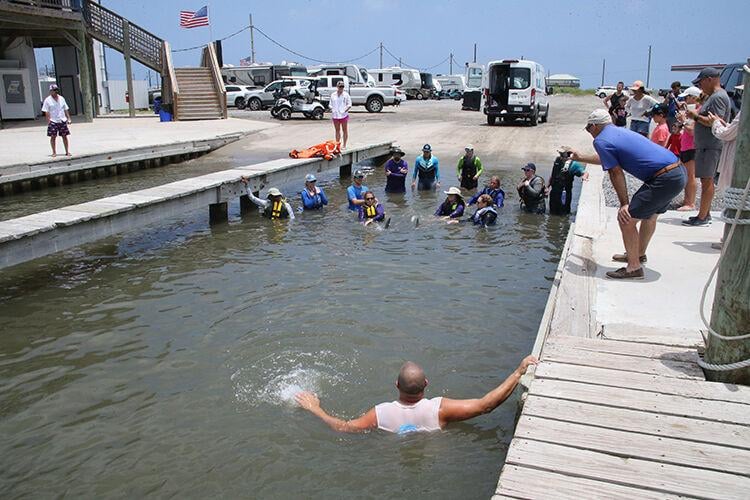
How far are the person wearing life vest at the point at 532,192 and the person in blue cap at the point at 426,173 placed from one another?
9.30 feet

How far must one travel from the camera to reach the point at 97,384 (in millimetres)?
5730

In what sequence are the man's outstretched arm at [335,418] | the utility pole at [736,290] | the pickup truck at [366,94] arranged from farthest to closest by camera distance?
1. the pickup truck at [366,94]
2. the man's outstretched arm at [335,418]
3. the utility pole at [736,290]

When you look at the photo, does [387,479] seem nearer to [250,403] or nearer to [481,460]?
[481,460]

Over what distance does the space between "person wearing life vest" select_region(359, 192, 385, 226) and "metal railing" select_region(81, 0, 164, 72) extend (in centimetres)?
1985

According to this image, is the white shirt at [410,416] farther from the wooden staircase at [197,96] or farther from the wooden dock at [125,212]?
the wooden staircase at [197,96]

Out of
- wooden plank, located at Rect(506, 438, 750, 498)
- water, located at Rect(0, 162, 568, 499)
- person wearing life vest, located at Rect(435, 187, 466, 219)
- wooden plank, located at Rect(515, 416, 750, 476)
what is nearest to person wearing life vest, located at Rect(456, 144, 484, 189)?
person wearing life vest, located at Rect(435, 187, 466, 219)

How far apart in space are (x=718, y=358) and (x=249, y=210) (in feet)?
34.7

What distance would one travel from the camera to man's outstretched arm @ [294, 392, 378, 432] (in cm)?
477

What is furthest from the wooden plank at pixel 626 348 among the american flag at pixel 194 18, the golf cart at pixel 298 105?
the american flag at pixel 194 18

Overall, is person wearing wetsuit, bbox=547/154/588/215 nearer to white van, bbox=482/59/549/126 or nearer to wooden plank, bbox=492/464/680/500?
wooden plank, bbox=492/464/680/500

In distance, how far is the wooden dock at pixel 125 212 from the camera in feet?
25.1

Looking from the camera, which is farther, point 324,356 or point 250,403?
point 324,356

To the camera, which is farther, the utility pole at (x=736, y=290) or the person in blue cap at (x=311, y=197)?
the person in blue cap at (x=311, y=197)

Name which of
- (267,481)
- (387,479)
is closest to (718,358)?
(387,479)
